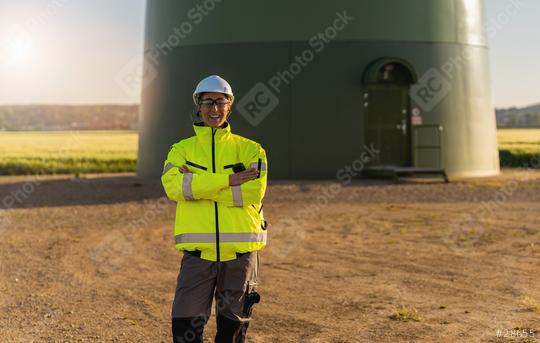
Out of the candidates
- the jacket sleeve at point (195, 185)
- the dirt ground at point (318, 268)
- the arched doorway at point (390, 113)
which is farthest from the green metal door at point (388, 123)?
the jacket sleeve at point (195, 185)

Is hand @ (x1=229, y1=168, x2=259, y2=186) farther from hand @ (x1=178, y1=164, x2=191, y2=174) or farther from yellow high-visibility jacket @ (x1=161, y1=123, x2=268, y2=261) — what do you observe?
hand @ (x1=178, y1=164, x2=191, y2=174)

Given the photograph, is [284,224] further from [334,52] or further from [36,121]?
[36,121]

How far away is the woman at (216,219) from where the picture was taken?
3.86 meters

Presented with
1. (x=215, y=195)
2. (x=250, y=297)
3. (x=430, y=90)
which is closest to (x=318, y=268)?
(x=250, y=297)

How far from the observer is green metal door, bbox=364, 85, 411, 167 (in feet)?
55.2

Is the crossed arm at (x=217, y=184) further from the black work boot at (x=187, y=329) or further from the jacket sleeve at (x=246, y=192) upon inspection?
the black work boot at (x=187, y=329)

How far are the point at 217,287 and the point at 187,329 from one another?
0.30m

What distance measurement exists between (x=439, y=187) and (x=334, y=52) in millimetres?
4124

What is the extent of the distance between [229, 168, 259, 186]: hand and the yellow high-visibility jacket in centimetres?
3

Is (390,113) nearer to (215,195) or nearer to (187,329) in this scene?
(215,195)

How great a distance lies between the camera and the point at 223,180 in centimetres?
380

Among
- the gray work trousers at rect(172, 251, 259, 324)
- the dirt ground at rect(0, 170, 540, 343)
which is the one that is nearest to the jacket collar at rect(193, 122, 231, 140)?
the gray work trousers at rect(172, 251, 259, 324)

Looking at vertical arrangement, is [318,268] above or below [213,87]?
below

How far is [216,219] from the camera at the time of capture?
3885 mm
